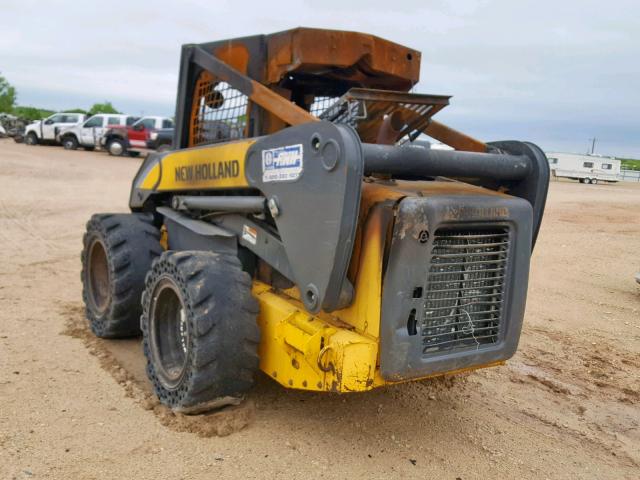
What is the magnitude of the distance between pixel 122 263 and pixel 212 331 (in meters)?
1.64

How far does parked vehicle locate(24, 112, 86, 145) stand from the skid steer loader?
84.2ft

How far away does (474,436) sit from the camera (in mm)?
3908

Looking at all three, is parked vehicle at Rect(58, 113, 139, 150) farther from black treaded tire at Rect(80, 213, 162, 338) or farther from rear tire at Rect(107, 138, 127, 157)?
black treaded tire at Rect(80, 213, 162, 338)

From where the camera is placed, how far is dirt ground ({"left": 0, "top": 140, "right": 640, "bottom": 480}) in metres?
3.40

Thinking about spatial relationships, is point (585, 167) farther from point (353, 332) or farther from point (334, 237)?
point (334, 237)

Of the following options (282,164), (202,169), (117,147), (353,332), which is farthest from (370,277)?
(117,147)

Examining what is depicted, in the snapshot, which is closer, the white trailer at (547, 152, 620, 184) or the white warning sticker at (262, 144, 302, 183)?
the white warning sticker at (262, 144, 302, 183)

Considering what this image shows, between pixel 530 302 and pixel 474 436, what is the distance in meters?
3.93

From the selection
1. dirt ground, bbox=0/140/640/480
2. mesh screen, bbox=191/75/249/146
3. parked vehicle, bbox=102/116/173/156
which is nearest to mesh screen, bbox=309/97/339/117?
mesh screen, bbox=191/75/249/146

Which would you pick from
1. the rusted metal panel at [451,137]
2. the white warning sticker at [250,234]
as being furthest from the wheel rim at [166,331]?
the rusted metal panel at [451,137]

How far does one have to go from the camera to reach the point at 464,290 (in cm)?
357

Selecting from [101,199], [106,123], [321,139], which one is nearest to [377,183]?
[321,139]

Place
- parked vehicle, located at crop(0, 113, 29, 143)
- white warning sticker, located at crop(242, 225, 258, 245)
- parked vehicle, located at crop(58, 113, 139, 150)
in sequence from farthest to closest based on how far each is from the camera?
parked vehicle, located at crop(0, 113, 29, 143), parked vehicle, located at crop(58, 113, 139, 150), white warning sticker, located at crop(242, 225, 258, 245)

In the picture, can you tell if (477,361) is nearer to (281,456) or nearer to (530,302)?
(281,456)
